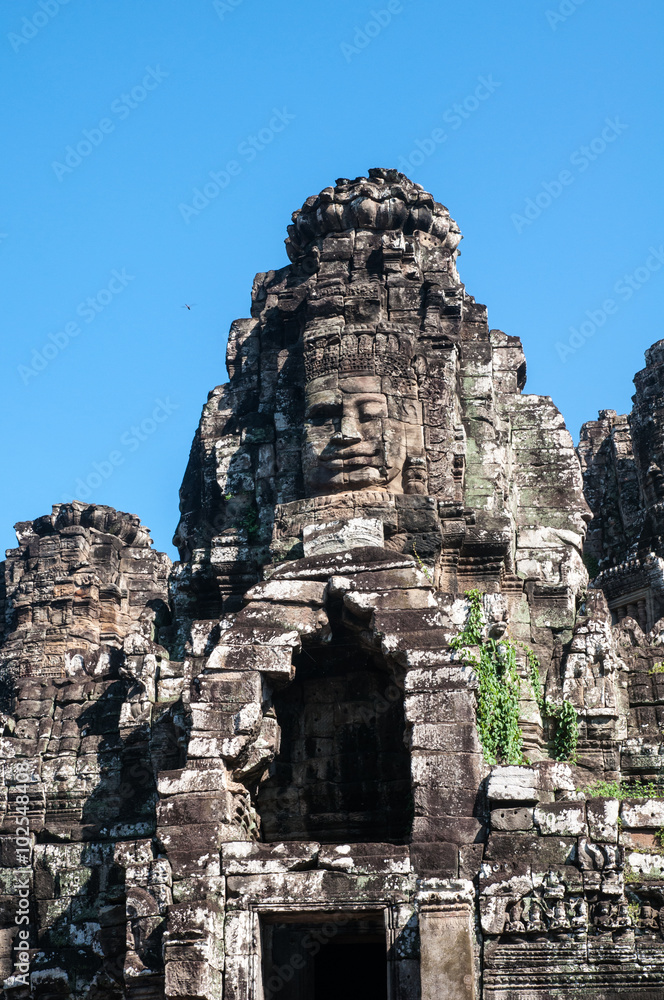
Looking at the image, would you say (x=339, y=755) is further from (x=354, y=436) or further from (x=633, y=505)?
(x=633, y=505)

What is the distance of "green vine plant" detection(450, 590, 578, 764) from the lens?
15273 mm

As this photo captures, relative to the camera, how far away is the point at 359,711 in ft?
55.8

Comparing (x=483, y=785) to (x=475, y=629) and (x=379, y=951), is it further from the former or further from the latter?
(x=379, y=951)

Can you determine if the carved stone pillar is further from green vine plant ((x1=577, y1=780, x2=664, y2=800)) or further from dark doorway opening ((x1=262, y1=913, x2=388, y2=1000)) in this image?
green vine plant ((x1=577, y1=780, x2=664, y2=800))

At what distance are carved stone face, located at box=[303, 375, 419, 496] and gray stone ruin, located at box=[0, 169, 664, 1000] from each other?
0.04m

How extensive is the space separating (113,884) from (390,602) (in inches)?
198

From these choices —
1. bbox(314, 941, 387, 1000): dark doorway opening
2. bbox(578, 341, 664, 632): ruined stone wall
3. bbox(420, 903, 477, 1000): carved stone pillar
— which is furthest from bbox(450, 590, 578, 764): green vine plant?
bbox(578, 341, 664, 632): ruined stone wall

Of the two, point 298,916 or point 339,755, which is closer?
point 298,916

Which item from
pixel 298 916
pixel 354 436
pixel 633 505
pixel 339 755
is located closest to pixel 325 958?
pixel 339 755

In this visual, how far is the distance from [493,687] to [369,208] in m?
7.90

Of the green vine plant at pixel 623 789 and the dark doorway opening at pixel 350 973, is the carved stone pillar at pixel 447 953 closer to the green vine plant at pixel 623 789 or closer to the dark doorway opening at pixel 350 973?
the green vine plant at pixel 623 789

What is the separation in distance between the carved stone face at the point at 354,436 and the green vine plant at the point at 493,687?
8.38 feet

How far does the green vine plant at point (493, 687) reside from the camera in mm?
15273

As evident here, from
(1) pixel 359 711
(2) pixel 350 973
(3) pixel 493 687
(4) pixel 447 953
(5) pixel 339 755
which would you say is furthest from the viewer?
(2) pixel 350 973
